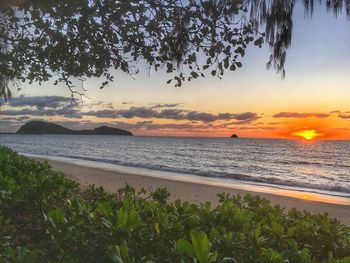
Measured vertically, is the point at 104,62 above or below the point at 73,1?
below

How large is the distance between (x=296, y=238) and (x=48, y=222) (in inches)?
69.3

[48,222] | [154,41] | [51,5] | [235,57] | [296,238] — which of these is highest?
[51,5]

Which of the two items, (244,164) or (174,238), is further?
(244,164)

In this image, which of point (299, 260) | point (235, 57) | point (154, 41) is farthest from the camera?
point (154, 41)

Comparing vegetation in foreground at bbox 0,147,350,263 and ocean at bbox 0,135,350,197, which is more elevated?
vegetation in foreground at bbox 0,147,350,263

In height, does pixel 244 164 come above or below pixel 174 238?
below

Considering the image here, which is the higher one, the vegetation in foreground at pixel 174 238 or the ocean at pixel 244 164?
the vegetation in foreground at pixel 174 238

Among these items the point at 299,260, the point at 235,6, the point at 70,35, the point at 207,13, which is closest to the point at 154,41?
the point at 207,13

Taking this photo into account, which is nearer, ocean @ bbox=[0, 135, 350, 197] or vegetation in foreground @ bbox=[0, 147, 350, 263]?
vegetation in foreground @ bbox=[0, 147, 350, 263]

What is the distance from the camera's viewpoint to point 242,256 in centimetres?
237

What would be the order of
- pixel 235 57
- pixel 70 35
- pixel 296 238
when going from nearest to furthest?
1. pixel 296 238
2. pixel 235 57
3. pixel 70 35

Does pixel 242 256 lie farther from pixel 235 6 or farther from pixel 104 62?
pixel 104 62

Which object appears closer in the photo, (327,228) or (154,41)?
(327,228)

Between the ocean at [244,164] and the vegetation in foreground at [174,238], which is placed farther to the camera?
the ocean at [244,164]
